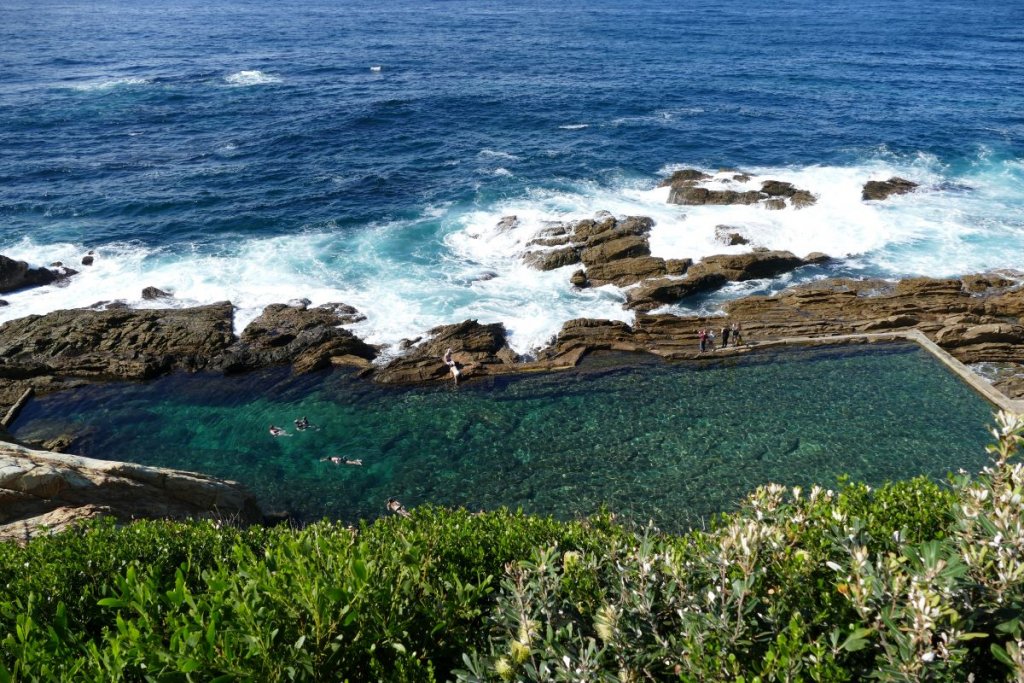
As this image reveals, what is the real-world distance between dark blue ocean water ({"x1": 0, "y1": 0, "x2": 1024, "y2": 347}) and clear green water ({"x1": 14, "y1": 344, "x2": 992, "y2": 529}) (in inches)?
217

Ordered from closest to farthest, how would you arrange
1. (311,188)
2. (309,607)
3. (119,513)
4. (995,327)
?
(309,607) < (119,513) < (995,327) < (311,188)

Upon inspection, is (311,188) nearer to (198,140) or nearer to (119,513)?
(198,140)

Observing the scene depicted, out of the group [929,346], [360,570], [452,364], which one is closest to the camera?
[360,570]

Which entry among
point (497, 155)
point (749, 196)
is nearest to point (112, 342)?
point (497, 155)

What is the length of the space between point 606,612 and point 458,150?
168ft

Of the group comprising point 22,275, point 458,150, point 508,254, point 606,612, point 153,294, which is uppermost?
point 606,612

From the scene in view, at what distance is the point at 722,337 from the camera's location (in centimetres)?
3038

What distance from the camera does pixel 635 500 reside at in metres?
22.2

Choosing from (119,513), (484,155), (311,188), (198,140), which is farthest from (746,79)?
(119,513)

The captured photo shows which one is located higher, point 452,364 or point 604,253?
point 604,253

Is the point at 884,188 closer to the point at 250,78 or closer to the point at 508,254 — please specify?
the point at 508,254

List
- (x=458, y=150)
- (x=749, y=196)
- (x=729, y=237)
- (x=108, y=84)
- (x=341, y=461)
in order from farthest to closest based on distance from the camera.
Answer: (x=108, y=84) → (x=458, y=150) → (x=749, y=196) → (x=729, y=237) → (x=341, y=461)

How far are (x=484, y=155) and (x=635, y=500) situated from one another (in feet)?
127

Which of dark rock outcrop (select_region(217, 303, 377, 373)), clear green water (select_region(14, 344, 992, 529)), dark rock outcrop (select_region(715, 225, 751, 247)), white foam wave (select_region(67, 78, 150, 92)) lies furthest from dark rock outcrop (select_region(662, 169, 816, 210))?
white foam wave (select_region(67, 78, 150, 92))
